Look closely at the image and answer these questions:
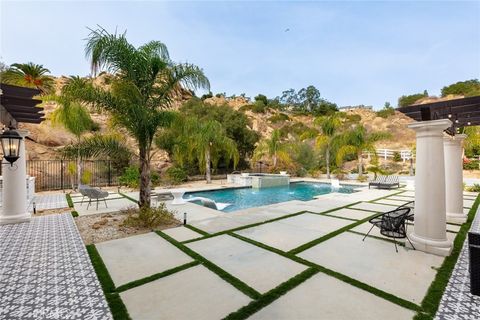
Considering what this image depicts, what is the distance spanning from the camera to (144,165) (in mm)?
6191

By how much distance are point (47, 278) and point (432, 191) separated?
6.59 metres

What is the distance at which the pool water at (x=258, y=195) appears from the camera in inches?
444

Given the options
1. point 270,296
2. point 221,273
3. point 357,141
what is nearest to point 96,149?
point 221,273

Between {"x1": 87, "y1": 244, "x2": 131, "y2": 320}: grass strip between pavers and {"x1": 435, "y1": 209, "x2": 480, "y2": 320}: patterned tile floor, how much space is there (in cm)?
345

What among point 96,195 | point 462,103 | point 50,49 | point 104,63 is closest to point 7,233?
point 96,195

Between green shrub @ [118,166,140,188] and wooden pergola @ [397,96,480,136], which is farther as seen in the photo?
green shrub @ [118,166,140,188]

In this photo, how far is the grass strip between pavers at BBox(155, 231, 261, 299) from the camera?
294 cm

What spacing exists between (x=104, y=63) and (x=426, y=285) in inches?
300

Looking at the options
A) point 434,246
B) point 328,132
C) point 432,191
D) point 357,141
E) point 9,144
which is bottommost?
point 434,246

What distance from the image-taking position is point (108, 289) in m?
Answer: 3.03

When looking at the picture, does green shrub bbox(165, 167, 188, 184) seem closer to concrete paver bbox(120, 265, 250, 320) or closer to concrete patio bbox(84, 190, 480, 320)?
concrete patio bbox(84, 190, 480, 320)

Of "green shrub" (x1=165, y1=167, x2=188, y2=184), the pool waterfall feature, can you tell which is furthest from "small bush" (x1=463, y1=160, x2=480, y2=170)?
"green shrub" (x1=165, y1=167, x2=188, y2=184)

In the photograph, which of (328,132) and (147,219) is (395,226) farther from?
A: (328,132)

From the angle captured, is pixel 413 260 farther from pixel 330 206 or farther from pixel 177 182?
pixel 177 182
